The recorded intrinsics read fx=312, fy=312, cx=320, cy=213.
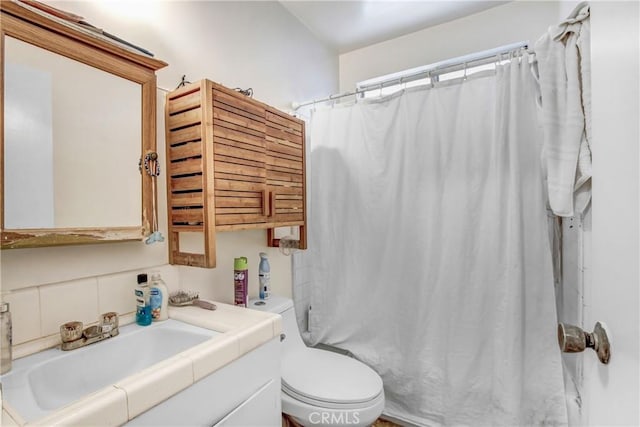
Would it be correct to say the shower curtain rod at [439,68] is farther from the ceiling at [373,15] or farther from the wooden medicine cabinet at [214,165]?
the wooden medicine cabinet at [214,165]

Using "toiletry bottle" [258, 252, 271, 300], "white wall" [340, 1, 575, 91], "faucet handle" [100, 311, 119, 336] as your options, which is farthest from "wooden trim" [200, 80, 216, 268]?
"white wall" [340, 1, 575, 91]

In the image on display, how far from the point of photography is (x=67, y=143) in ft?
3.01

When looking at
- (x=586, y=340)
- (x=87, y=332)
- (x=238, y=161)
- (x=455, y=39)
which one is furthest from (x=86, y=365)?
(x=455, y=39)

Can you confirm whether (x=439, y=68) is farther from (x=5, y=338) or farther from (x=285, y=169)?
(x=5, y=338)

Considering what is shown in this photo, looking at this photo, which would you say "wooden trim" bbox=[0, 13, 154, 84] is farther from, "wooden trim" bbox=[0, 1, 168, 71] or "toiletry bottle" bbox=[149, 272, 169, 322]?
"toiletry bottle" bbox=[149, 272, 169, 322]

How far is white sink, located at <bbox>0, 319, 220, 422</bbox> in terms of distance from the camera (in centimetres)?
70

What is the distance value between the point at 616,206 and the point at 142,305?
49.0 inches

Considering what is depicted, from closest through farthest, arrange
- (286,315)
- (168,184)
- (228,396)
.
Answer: (228,396) → (168,184) → (286,315)

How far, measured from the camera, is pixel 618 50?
48 cm

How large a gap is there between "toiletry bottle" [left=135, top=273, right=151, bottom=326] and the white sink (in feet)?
0.07

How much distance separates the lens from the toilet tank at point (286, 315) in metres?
1.47

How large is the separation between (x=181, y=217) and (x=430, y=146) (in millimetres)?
1242

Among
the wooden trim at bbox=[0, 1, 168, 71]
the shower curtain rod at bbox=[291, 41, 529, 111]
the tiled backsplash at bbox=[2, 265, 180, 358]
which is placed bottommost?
the tiled backsplash at bbox=[2, 265, 180, 358]

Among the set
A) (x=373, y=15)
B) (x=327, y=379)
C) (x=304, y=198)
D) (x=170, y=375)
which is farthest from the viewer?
(x=373, y=15)
